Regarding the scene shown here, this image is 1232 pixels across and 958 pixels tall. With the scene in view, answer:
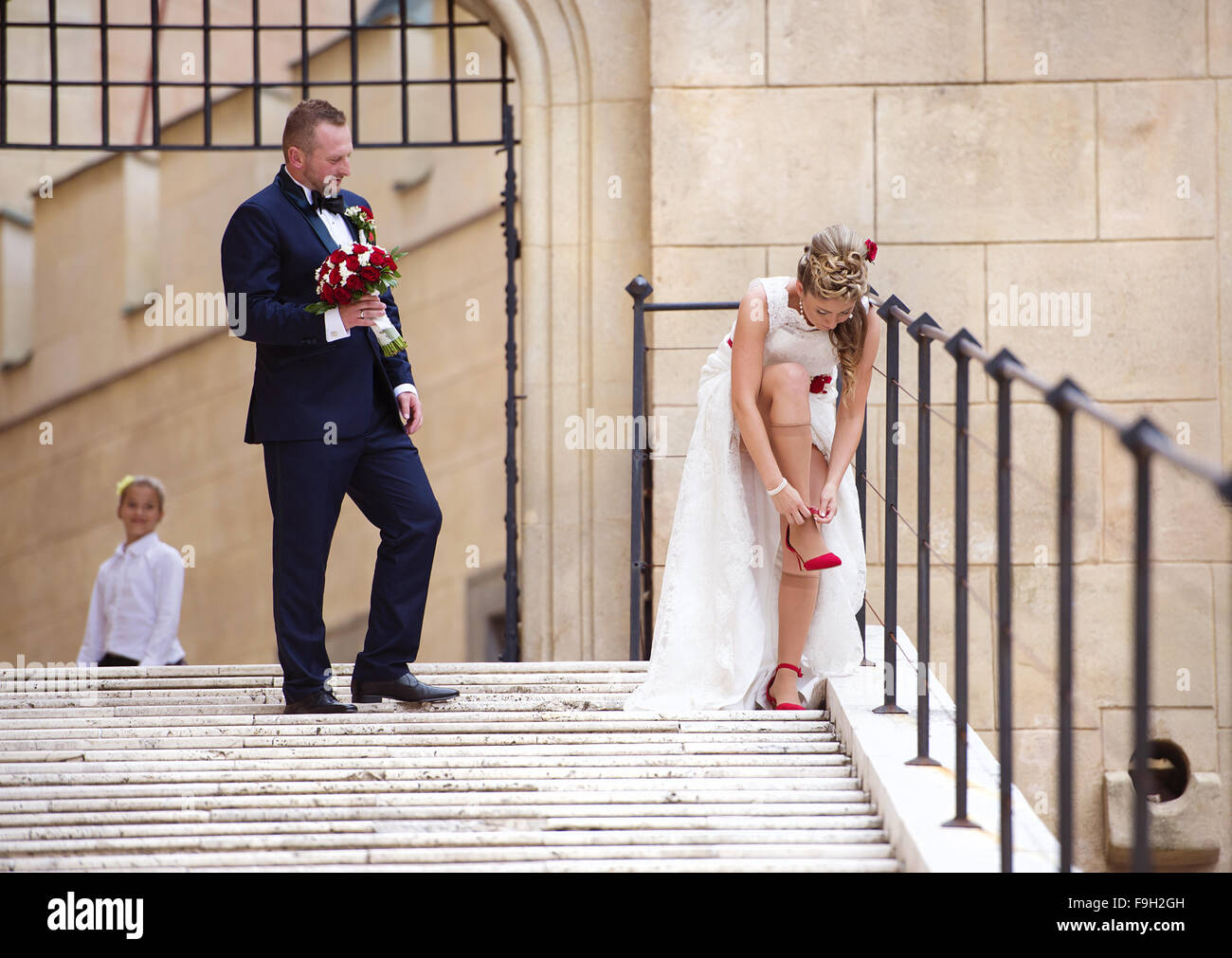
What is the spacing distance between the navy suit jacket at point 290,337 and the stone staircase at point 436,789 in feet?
2.94

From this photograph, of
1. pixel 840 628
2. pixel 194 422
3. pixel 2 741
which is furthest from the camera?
pixel 194 422

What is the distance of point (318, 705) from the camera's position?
4.69 meters

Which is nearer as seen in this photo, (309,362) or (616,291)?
(309,362)

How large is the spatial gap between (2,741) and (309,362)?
142cm

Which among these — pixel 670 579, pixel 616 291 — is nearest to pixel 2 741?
pixel 670 579

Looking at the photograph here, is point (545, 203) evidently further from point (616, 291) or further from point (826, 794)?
point (826, 794)

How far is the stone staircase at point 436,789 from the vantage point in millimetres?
3590

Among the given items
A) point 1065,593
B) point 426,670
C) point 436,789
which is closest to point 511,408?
point 426,670

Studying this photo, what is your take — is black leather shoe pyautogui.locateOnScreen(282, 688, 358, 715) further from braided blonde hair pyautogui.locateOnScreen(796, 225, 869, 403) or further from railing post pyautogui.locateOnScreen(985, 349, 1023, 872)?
railing post pyautogui.locateOnScreen(985, 349, 1023, 872)

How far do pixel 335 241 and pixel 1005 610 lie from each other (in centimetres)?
258

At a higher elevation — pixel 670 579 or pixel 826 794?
pixel 670 579

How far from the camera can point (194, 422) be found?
12219 millimetres

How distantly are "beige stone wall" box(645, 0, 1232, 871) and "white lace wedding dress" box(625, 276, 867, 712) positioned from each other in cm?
232

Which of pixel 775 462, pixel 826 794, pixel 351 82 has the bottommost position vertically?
pixel 826 794
